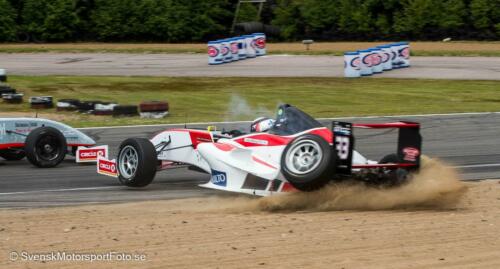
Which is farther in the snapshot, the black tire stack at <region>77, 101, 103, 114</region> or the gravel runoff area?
the black tire stack at <region>77, 101, 103, 114</region>

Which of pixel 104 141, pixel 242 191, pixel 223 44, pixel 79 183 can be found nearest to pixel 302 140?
pixel 242 191

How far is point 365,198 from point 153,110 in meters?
10.6

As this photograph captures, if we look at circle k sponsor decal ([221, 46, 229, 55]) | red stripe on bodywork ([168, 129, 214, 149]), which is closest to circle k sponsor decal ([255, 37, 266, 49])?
circle k sponsor decal ([221, 46, 229, 55])

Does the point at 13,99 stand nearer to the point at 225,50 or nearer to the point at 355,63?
the point at 355,63

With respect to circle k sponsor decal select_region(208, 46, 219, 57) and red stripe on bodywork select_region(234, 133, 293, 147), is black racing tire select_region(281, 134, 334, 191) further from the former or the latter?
circle k sponsor decal select_region(208, 46, 219, 57)

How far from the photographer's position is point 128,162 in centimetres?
1139

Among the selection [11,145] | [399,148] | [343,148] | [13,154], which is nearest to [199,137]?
[343,148]

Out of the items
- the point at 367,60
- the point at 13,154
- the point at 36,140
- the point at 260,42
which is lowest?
the point at 13,154

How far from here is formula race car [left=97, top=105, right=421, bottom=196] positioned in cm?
930

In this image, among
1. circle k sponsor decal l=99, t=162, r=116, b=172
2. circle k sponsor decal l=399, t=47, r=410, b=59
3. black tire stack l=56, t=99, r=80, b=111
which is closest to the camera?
circle k sponsor decal l=99, t=162, r=116, b=172

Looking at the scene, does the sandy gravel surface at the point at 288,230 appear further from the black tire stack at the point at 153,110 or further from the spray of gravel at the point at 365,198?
the black tire stack at the point at 153,110

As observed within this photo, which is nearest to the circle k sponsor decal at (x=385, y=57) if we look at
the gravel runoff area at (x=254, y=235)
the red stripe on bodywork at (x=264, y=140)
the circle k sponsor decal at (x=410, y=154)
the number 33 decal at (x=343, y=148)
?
the gravel runoff area at (x=254, y=235)

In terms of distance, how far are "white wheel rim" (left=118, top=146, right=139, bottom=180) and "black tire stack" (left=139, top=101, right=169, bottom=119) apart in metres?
8.09

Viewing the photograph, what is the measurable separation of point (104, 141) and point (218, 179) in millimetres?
5924
